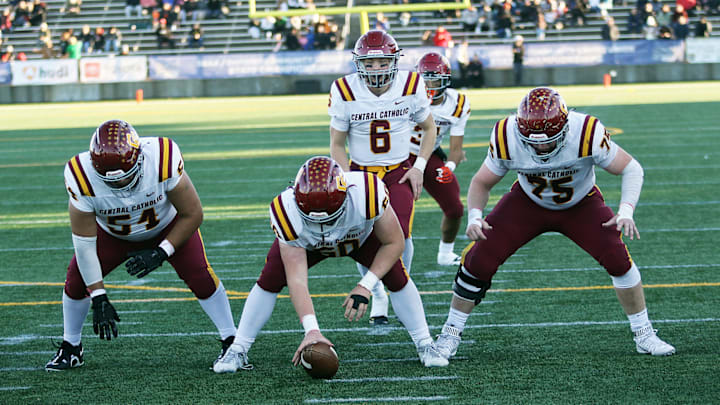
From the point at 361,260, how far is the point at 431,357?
0.59m

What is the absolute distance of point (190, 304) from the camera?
258 inches

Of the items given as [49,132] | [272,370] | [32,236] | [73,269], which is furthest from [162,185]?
[49,132]

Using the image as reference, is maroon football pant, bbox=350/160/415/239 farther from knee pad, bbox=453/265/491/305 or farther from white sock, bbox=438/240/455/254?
white sock, bbox=438/240/455/254

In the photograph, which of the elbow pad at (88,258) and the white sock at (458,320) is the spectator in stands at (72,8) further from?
the white sock at (458,320)

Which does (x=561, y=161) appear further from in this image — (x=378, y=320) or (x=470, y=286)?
(x=378, y=320)

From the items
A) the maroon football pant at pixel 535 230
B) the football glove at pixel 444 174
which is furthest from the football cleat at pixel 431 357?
the football glove at pixel 444 174

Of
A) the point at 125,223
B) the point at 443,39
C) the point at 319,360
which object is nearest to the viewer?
the point at 319,360

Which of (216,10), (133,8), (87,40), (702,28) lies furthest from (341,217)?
(133,8)

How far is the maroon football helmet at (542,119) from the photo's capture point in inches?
181

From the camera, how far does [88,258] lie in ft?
15.6

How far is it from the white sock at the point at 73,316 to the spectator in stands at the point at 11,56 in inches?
1046

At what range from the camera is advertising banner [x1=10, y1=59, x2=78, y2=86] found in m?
29.0

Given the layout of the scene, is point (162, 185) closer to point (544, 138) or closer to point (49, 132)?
point (544, 138)

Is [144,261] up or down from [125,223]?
down
